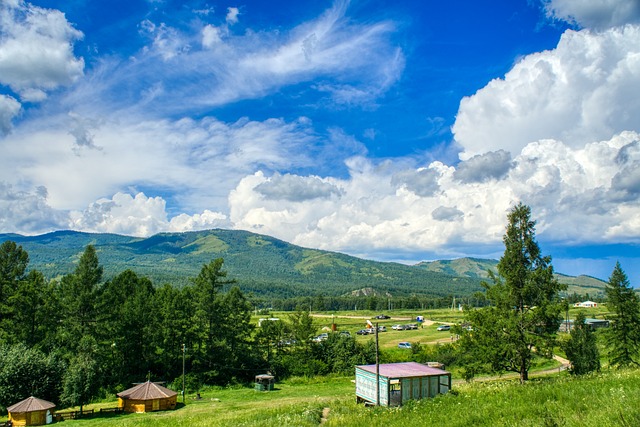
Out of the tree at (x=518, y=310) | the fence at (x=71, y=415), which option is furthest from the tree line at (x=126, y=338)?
the tree at (x=518, y=310)

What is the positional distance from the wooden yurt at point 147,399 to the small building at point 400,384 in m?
22.6

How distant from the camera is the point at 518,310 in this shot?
1144 inches

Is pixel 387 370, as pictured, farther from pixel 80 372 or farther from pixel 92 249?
pixel 92 249

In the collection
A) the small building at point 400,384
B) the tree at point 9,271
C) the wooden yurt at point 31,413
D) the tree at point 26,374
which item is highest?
the tree at point 9,271

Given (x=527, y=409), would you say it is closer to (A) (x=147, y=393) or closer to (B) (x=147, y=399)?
(B) (x=147, y=399)

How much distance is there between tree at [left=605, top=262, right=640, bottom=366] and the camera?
4450 cm

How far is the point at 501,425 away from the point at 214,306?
47.9 metres

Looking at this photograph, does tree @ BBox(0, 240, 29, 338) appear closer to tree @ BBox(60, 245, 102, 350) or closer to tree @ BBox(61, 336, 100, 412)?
tree @ BBox(60, 245, 102, 350)

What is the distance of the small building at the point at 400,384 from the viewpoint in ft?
97.3

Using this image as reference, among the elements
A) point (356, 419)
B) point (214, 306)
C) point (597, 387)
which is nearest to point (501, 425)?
point (597, 387)

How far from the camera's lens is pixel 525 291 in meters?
28.1

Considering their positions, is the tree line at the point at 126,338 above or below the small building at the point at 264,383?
above

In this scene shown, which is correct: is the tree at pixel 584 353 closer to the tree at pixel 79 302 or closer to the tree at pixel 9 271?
the tree at pixel 79 302

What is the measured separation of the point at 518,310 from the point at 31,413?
42803 mm
